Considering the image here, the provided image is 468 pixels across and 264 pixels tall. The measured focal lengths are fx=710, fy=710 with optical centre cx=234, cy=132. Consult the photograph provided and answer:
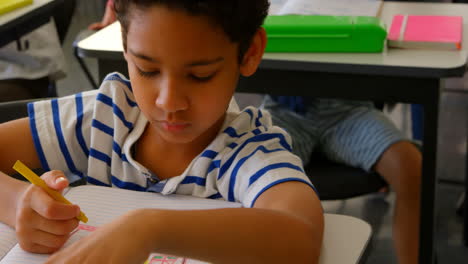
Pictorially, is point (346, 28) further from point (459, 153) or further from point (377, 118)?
point (459, 153)

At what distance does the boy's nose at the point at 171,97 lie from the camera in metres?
0.85

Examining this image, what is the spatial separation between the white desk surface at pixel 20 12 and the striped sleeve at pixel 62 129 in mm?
825

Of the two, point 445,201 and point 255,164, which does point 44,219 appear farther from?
point 445,201

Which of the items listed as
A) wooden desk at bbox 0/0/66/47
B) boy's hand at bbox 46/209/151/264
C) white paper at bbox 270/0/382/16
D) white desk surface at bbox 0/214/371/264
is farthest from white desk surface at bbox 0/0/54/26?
boy's hand at bbox 46/209/151/264

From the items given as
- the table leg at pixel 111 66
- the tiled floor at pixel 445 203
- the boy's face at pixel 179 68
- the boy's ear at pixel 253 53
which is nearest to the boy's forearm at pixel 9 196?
the boy's face at pixel 179 68

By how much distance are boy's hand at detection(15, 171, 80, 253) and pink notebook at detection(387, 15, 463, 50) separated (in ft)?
3.12

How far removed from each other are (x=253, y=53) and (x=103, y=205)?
0.29 m

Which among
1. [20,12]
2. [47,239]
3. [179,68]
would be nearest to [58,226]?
[47,239]

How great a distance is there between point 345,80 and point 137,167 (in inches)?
26.3

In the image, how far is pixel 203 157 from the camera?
101 cm

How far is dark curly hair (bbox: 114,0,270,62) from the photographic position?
33.2 inches

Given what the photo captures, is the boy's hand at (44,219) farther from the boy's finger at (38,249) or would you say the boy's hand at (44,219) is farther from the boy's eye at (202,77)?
the boy's eye at (202,77)

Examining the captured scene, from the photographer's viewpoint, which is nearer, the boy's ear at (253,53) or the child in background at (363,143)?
the boy's ear at (253,53)

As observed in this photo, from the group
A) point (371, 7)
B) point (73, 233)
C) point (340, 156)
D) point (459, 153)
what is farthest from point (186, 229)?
point (459, 153)
